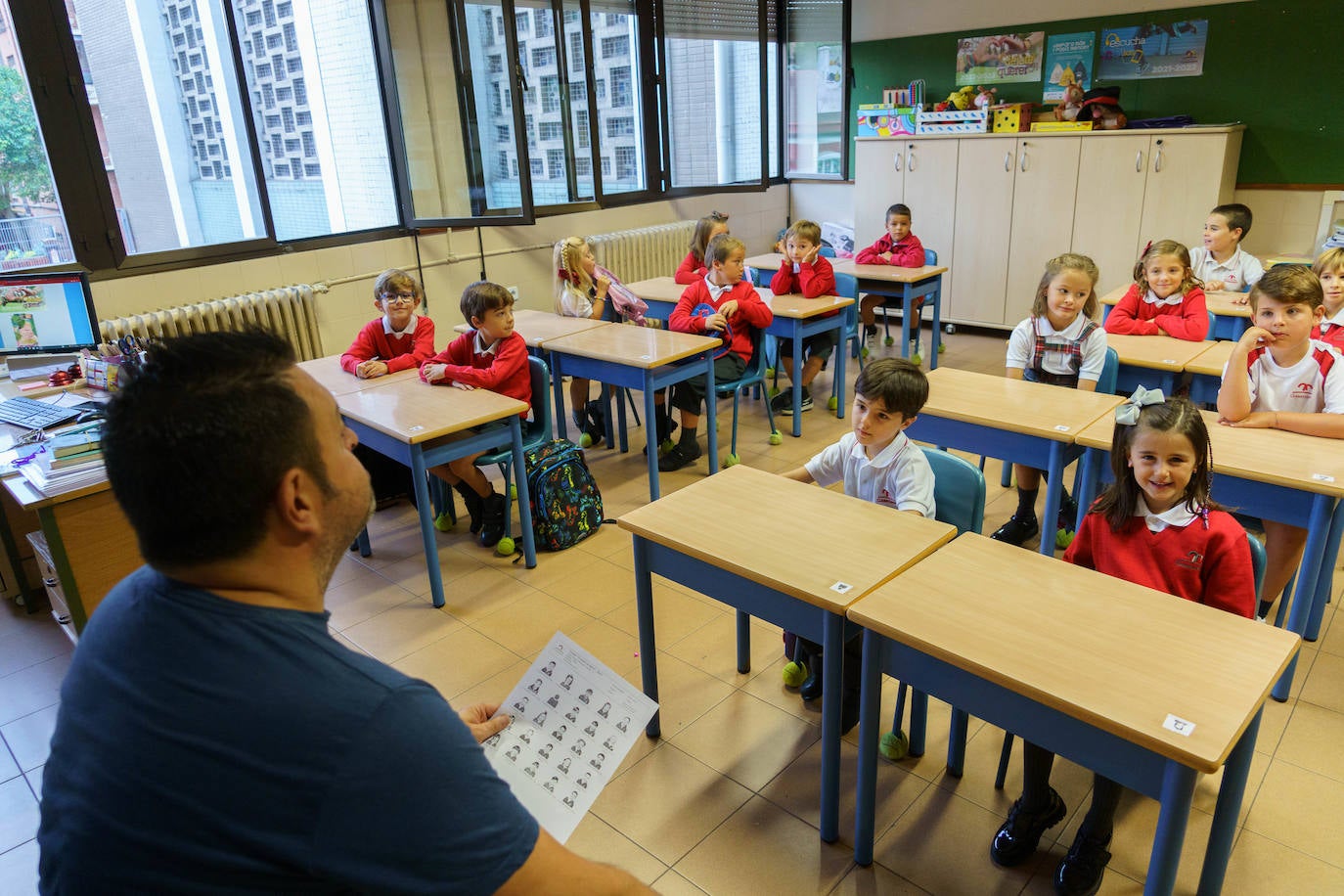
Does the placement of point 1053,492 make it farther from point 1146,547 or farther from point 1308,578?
point 1146,547

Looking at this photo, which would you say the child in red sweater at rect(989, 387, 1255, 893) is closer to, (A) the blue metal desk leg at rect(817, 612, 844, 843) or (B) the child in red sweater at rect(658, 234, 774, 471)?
(A) the blue metal desk leg at rect(817, 612, 844, 843)

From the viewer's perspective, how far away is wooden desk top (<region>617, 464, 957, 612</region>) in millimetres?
1847

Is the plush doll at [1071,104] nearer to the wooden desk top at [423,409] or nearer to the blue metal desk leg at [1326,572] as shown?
the blue metal desk leg at [1326,572]

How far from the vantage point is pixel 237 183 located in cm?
481

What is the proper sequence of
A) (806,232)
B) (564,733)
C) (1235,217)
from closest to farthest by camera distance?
1. (564,733)
2. (1235,217)
3. (806,232)

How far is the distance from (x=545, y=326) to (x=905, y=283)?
2.21m

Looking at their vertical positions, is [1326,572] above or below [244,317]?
below

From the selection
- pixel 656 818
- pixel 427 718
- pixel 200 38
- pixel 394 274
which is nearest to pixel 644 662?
pixel 656 818

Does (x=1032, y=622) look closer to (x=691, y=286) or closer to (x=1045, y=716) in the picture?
(x=1045, y=716)

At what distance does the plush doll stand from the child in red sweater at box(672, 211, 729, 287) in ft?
8.30

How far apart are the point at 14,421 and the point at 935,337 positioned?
4.75m

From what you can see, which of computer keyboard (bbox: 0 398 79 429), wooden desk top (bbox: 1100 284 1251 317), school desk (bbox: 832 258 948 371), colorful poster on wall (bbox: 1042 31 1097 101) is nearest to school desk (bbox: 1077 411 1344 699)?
wooden desk top (bbox: 1100 284 1251 317)

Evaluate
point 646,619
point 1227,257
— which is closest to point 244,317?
point 646,619

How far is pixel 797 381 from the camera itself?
182 inches
